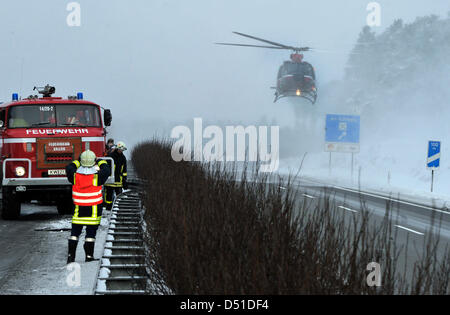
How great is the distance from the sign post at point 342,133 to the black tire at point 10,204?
30703 millimetres

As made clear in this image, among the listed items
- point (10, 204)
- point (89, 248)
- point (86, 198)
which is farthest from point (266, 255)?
point (10, 204)

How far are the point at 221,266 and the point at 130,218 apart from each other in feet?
31.6

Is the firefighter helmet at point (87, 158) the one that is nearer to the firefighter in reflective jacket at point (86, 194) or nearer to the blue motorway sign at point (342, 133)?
the firefighter in reflective jacket at point (86, 194)

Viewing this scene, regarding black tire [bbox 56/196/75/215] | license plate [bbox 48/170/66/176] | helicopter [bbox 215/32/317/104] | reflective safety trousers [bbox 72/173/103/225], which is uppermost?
helicopter [bbox 215/32/317/104]

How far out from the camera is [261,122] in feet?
571

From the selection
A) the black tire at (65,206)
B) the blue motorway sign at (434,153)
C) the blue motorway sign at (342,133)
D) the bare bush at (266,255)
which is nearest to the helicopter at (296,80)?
the blue motorway sign at (342,133)

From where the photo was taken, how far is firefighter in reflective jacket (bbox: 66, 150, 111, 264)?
9.59 metres

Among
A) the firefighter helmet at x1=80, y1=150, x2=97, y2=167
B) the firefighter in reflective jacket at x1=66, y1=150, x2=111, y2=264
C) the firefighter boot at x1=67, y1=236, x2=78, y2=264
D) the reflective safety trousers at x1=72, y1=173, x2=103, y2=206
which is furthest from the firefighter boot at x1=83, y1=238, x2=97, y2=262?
the firefighter helmet at x1=80, y1=150, x2=97, y2=167

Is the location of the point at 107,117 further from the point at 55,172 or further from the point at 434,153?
the point at 434,153

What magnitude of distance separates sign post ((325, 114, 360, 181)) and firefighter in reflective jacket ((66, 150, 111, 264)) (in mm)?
35350

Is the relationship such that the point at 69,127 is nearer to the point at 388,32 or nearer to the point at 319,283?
the point at 319,283

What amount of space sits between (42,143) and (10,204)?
1681 mm

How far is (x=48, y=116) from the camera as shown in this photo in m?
15.8

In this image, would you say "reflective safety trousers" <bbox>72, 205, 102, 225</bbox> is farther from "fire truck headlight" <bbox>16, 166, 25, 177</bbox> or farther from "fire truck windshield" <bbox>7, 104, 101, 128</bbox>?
"fire truck windshield" <bbox>7, 104, 101, 128</bbox>
